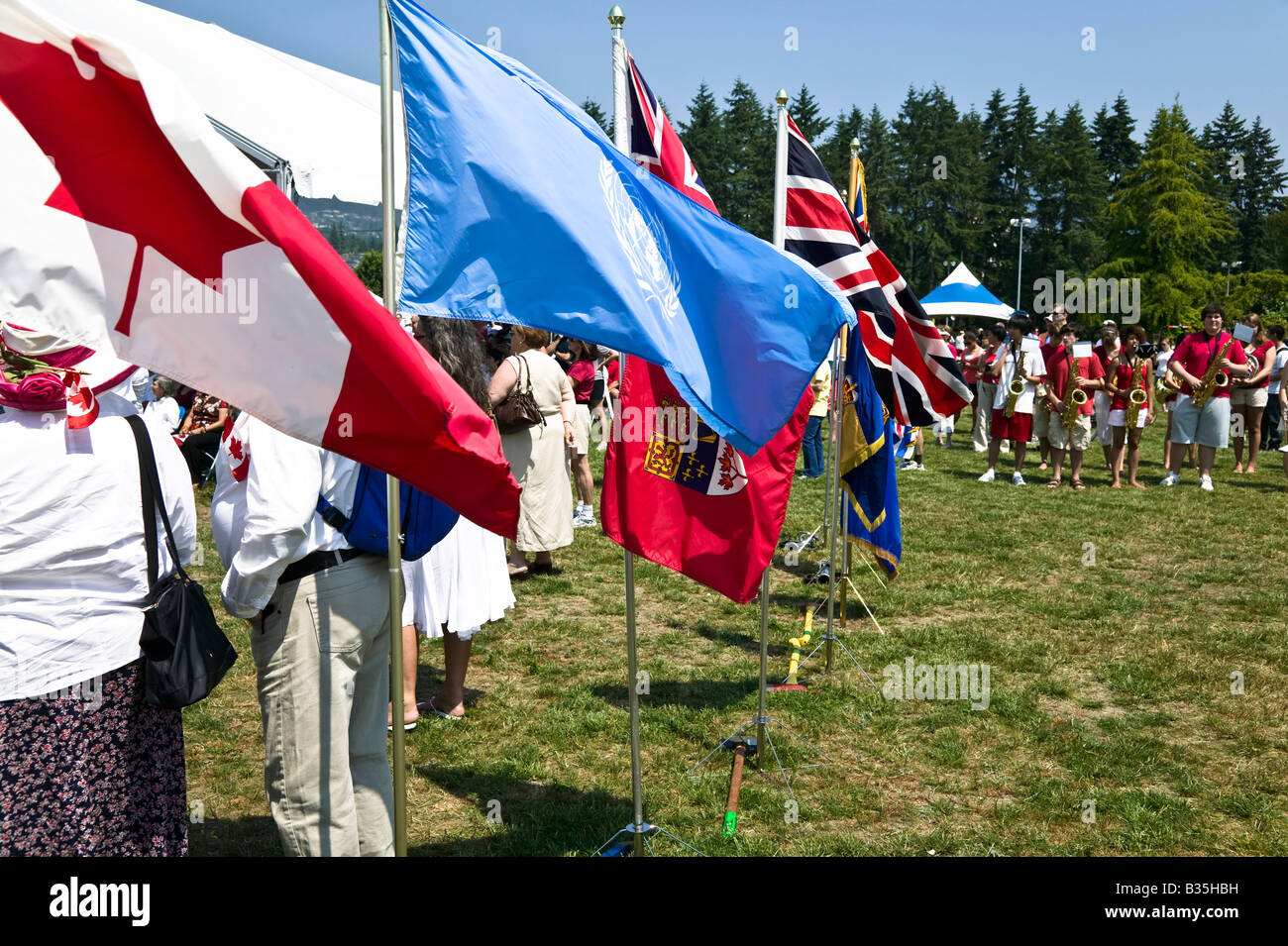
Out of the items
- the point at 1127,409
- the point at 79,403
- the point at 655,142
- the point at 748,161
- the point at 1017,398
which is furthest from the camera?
the point at 748,161

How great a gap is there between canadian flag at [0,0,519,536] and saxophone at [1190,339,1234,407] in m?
14.5

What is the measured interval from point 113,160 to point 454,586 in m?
3.61

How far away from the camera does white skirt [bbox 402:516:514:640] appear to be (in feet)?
19.3

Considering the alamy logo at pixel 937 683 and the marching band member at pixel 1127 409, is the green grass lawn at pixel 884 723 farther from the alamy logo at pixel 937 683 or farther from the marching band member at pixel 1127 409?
the marching band member at pixel 1127 409

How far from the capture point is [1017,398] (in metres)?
15.3

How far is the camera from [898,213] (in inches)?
3164

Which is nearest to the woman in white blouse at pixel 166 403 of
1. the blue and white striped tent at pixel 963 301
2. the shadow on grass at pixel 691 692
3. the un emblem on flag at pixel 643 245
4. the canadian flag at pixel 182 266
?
the shadow on grass at pixel 691 692

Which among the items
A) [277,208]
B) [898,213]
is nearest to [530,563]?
[277,208]

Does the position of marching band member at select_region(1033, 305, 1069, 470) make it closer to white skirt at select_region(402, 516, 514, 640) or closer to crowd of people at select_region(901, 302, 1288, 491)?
crowd of people at select_region(901, 302, 1288, 491)

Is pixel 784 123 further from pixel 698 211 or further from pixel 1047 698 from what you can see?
pixel 1047 698

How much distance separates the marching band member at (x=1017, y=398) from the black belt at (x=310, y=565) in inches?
525

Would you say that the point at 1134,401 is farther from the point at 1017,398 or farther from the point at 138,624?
the point at 138,624

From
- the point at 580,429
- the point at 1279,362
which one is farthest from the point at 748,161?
the point at 580,429

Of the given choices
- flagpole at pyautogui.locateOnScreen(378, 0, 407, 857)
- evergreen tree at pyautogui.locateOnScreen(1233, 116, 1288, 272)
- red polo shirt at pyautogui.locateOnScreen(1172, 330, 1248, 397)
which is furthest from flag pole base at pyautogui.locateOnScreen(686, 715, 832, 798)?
evergreen tree at pyautogui.locateOnScreen(1233, 116, 1288, 272)
